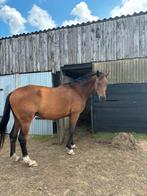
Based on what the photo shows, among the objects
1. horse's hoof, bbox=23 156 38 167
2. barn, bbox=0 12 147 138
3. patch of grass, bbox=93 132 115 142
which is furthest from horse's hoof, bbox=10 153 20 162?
patch of grass, bbox=93 132 115 142

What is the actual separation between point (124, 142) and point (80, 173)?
6.33ft

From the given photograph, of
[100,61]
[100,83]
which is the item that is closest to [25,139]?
[100,83]

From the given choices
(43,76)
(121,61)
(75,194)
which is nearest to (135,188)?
(75,194)

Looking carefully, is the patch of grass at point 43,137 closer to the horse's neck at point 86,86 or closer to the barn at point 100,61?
the barn at point 100,61

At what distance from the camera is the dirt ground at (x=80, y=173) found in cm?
414

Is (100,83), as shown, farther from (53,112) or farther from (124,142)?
(124,142)

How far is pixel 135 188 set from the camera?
4164 millimetres

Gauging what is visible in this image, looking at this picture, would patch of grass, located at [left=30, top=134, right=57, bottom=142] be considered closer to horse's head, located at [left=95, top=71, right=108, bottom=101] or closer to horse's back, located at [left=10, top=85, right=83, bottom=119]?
horse's back, located at [left=10, top=85, right=83, bottom=119]

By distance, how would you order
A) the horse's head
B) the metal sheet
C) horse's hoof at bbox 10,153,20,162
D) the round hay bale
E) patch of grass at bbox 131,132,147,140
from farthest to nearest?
the metal sheet, patch of grass at bbox 131,132,147,140, the horse's head, the round hay bale, horse's hoof at bbox 10,153,20,162

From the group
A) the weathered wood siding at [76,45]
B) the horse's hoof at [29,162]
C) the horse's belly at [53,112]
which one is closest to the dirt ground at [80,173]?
the horse's hoof at [29,162]

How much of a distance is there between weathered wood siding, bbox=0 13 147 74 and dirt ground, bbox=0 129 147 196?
282cm

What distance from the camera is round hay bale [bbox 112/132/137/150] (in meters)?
6.21

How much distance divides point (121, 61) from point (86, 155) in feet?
10.2

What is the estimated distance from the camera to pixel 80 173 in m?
4.79
